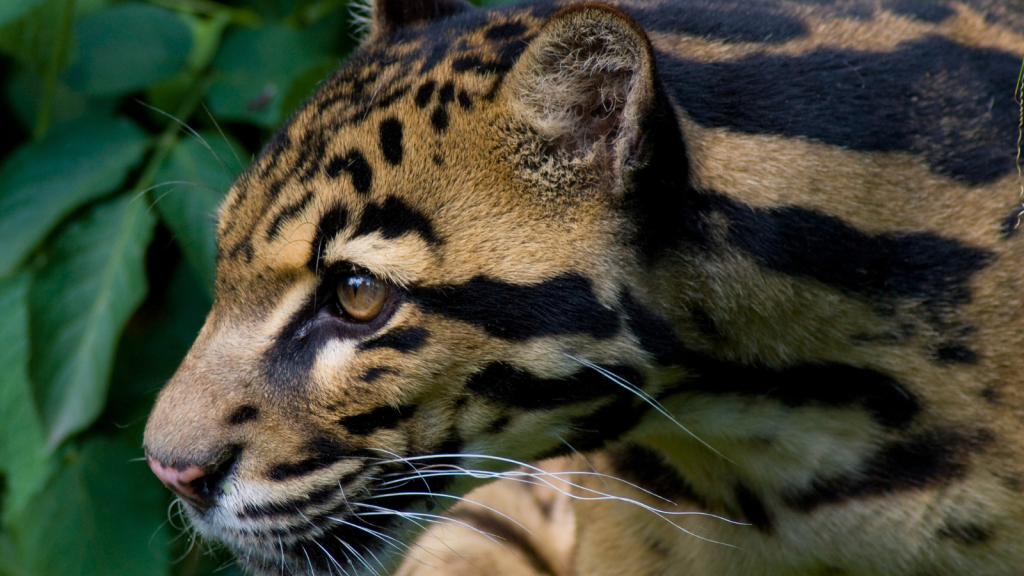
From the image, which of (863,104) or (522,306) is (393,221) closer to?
(522,306)

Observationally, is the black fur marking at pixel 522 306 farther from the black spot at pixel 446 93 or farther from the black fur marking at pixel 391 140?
the black spot at pixel 446 93

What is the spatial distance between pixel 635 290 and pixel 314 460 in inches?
32.6

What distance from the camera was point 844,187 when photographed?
7.98ft

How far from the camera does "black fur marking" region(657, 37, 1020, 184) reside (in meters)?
A: 2.46

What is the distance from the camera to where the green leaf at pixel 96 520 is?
3754 mm

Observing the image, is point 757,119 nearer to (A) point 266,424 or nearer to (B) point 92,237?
(A) point 266,424

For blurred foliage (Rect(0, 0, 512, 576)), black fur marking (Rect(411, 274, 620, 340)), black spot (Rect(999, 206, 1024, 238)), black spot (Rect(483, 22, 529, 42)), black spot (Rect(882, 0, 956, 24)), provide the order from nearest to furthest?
black fur marking (Rect(411, 274, 620, 340)), black spot (Rect(999, 206, 1024, 238)), black spot (Rect(483, 22, 529, 42)), black spot (Rect(882, 0, 956, 24)), blurred foliage (Rect(0, 0, 512, 576))

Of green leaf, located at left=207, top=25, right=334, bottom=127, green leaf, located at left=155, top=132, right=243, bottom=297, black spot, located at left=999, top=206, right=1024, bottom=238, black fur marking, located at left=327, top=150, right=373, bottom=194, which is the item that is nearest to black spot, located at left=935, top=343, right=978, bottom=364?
black spot, located at left=999, top=206, right=1024, bottom=238

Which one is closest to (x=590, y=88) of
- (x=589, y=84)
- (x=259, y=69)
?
(x=589, y=84)

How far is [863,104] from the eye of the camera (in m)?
2.48

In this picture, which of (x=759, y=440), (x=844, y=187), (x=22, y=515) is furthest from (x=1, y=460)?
(x=844, y=187)

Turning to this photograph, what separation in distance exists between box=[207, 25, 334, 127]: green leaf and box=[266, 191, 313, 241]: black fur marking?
134cm

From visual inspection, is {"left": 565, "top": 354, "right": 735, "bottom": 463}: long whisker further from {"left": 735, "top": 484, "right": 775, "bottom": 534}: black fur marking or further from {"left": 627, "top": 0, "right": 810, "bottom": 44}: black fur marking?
{"left": 627, "top": 0, "right": 810, "bottom": 44}: black fur marking

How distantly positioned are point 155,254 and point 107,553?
1.27m
